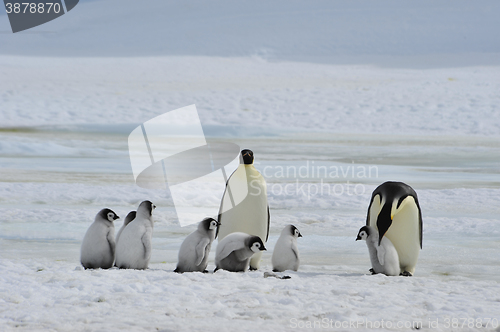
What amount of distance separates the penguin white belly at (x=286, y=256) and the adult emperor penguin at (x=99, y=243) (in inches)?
39.8

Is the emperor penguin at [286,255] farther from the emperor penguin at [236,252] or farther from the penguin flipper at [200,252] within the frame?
the penguin flipper at [200,252]

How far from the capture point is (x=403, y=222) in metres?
3.66

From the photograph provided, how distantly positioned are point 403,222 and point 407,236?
0.09 meters

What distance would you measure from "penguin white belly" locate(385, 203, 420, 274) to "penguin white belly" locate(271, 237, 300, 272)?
665 millimetres

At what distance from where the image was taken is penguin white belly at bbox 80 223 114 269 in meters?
3.39

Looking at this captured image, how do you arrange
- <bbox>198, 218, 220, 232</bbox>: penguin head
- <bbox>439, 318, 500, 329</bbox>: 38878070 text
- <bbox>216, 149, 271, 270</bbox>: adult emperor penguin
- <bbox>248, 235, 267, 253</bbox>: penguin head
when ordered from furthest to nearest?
<bbox>216, 149, 271, 270</bbox>: adult emperor penguin < <bbox>198, 218, 220, 232</bbox>: penguin head < <bbox>248, 235, 267, 253</bbox>: penguin head < <bbox>439, 318, 500, 329</bbox>: 38878070 text

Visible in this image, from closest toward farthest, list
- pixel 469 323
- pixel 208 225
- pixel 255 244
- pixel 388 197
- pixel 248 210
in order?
pixel 469 323 < pixel 255 244 < pixel 208 225 < pixel 388 197 < pixel 248 210

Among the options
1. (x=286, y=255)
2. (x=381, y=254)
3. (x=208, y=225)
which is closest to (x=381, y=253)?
(x=381, y=254)

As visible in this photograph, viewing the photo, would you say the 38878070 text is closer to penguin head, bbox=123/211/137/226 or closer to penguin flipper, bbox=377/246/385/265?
penguin flipper, bbox=377/246/385/265

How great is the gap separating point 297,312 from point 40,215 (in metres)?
3.28


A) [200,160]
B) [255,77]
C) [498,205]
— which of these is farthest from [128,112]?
[498,205]

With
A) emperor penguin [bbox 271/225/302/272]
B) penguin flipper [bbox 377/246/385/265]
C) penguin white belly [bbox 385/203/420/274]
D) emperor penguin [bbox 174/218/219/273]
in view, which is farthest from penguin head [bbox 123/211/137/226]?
penguin white belly [bbox 385/203/420/274]

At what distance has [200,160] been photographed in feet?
31.7

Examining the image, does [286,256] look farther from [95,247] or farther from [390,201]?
[95,247]
